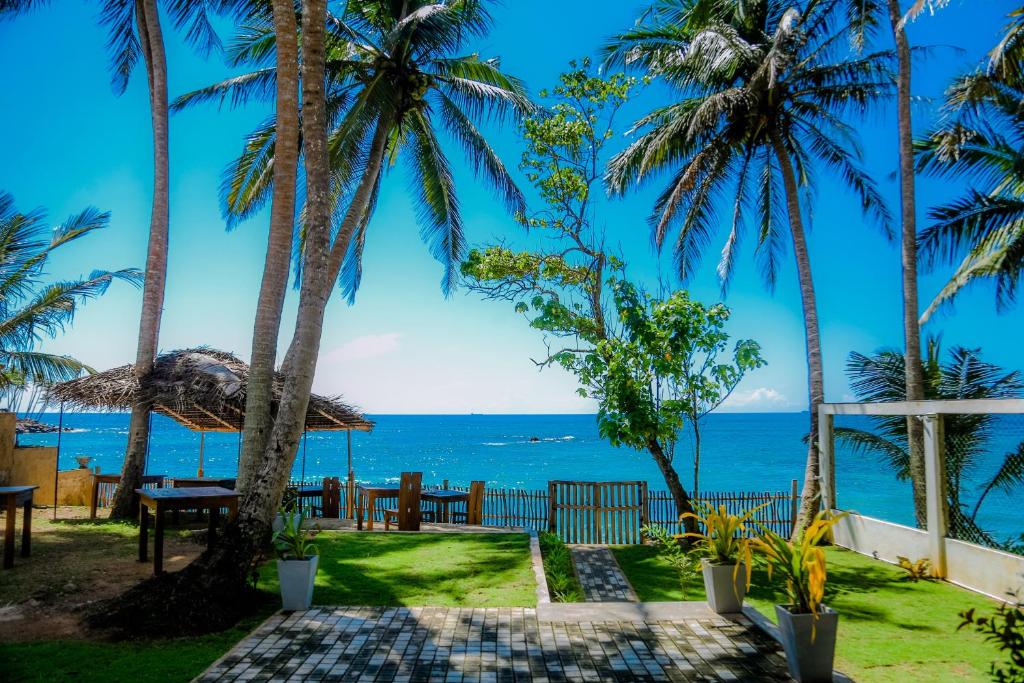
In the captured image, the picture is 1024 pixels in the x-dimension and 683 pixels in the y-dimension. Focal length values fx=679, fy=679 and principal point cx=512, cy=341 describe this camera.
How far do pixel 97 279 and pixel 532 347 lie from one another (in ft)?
30.2

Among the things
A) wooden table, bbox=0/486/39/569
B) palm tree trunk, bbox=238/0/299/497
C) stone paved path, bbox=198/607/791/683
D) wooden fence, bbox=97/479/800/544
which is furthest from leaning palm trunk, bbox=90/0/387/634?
wooden fence, bbox=97/479/800/544

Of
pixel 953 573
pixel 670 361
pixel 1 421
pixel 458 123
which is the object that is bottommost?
pixel 953 573

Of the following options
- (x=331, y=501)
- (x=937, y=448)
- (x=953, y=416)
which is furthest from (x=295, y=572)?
(x=953, y=416)

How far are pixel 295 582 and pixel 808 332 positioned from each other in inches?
356

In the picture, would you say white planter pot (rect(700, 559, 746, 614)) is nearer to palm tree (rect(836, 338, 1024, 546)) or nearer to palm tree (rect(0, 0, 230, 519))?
palm tree (rect(836, 338, 1024, 546))

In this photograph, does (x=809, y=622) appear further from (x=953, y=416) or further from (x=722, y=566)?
(x=953, y=416)

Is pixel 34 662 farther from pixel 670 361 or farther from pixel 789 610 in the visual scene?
pixel 670 361

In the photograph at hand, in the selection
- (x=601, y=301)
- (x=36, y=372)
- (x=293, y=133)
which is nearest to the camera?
(x=293, y=133)

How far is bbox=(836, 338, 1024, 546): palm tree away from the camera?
1018 cm

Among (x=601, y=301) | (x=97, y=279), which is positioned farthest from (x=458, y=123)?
(x=97, y=279)

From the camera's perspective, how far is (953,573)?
25.7ft

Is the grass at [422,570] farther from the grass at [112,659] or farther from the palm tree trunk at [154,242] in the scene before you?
the palm tree trunk at [154,242]

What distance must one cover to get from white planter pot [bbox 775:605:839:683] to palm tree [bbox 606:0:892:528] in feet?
22.1

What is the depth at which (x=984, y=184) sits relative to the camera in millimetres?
10711
